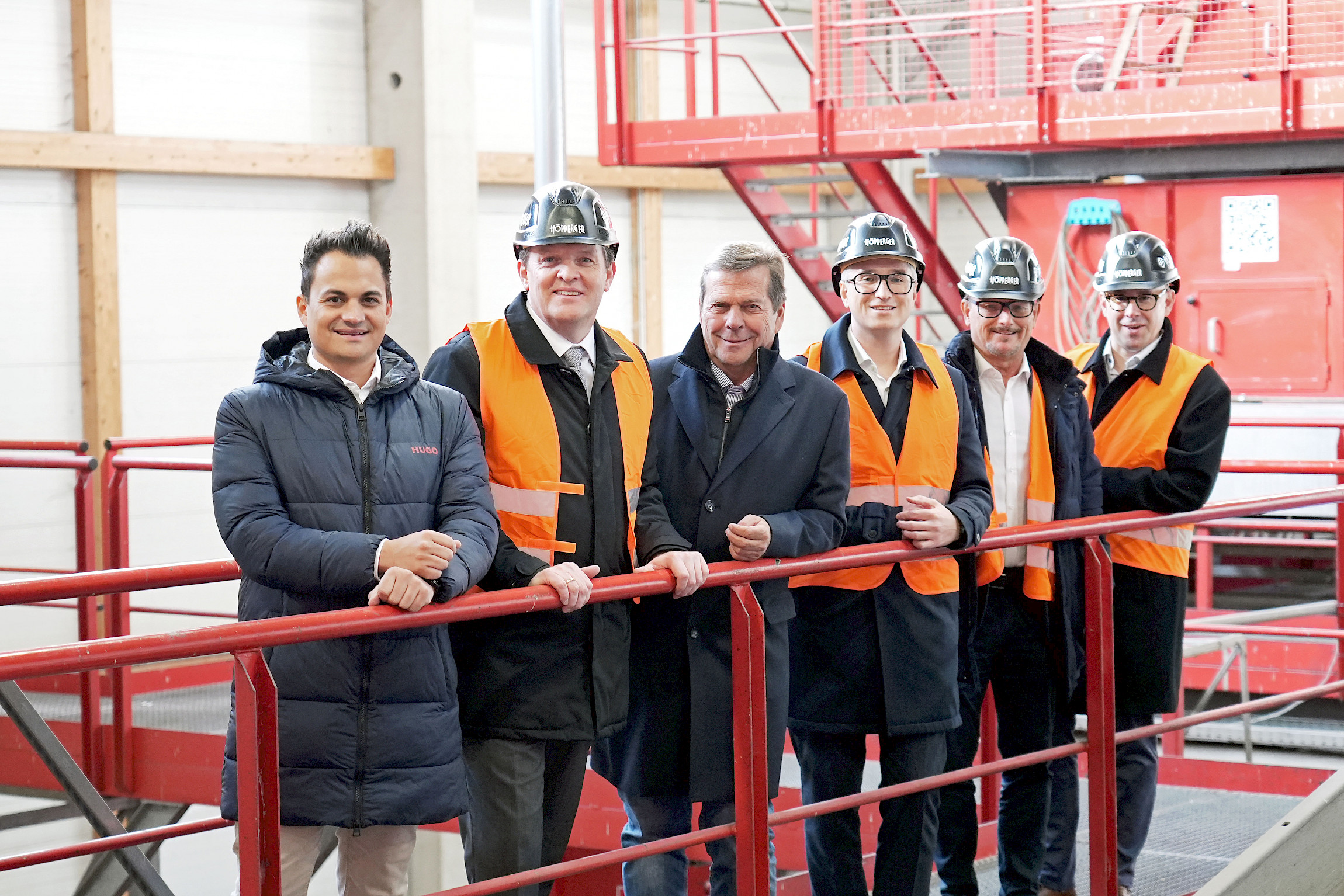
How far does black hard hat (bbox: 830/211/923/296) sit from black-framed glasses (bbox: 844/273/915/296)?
44 mm

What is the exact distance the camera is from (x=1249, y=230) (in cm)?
918

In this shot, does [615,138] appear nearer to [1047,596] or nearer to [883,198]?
[883,198]

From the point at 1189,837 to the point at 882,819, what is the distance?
7.24 feet

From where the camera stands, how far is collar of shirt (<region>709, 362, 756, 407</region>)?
11.7ft

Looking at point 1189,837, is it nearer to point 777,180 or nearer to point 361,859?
point 361,859

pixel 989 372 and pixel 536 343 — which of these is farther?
pixel 989 372

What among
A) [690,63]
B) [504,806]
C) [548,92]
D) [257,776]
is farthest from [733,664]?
[690,63]

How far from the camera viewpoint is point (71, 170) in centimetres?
966

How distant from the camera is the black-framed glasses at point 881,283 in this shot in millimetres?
3826

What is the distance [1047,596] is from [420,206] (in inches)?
295

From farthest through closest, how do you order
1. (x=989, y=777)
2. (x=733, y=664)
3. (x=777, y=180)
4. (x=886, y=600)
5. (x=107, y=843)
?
(x=777, y=180) < (x=989, y=777) < (x=886, y=600) < (x=107, y=843) < (x=733, y=664)

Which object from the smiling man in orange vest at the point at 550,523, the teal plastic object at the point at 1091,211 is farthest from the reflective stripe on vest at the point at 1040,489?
the teal plastic object at the point at 1091,211

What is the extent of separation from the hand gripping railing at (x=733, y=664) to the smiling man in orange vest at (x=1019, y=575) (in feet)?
0.55

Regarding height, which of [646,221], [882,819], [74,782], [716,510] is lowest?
[74,782]
